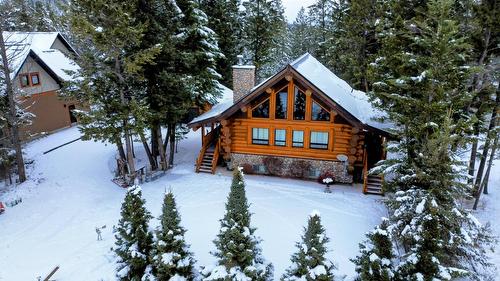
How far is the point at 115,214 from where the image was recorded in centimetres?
1692

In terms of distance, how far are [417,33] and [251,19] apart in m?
20.9

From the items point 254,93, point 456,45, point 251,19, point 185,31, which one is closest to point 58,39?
point 251,19

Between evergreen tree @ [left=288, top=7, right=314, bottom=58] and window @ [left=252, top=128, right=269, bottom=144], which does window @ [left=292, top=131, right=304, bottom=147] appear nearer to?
window @ [left=252, top=128, right=269, bottom=144]

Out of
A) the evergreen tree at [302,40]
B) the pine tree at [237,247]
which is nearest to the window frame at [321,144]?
the pine tree at [237,247]

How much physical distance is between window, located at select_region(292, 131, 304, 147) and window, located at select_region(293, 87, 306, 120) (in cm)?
88

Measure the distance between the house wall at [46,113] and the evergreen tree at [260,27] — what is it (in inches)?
725

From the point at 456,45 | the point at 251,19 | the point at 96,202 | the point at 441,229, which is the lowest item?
the point at 96,202

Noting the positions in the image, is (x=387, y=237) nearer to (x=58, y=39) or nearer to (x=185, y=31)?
(x=185, y=31)

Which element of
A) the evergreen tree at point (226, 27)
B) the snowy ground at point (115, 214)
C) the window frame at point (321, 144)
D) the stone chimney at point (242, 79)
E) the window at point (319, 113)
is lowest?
the snowy ground at point (115, 214)

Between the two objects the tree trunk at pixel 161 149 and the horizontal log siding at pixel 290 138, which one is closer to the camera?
the horizontal log siding at pixel 290 138

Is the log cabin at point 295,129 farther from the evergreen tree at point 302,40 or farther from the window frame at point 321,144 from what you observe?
the evergreen tree at point 302,40

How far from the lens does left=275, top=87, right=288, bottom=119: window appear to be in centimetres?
1975

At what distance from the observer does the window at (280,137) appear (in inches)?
807

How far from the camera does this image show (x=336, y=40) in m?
31.8
